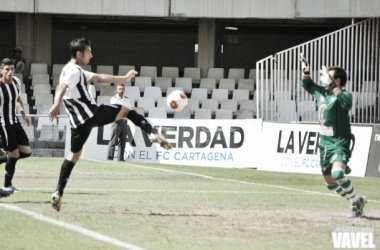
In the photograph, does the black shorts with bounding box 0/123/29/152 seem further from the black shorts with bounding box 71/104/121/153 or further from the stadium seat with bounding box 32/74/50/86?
the stadium seat with bounding box 32/74/50/86

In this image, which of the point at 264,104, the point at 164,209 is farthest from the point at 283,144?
the point at 164,209

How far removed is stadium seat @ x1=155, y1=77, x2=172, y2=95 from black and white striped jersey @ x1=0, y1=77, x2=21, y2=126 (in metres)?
18.1

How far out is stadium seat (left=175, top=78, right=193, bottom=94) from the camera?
35.0 meters

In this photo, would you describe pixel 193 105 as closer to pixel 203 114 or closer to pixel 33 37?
pixel 203 114

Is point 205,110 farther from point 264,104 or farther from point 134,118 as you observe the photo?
→ point 134,118

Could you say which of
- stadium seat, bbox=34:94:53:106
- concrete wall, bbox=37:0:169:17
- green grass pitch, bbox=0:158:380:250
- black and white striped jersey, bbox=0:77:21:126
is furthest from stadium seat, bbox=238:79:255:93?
black and white striped jersey, bbox=0:77:21:126

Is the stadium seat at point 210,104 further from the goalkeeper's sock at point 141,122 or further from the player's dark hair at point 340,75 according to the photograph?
the goalkeeper's sock at point 141,122

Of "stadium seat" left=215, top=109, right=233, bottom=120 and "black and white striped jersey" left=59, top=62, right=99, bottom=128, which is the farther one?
"stadium seat" left=215, top=109, right=233, bottom=120

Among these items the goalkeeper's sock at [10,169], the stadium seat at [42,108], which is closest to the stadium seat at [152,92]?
the stadium seat at [42,108]

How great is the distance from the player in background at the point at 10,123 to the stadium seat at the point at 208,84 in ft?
60.6

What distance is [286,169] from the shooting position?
25.4 m

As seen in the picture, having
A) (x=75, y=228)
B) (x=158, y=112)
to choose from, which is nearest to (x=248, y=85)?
(x=158, y=112)

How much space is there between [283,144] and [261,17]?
29.0 feet

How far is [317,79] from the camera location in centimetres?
2862
